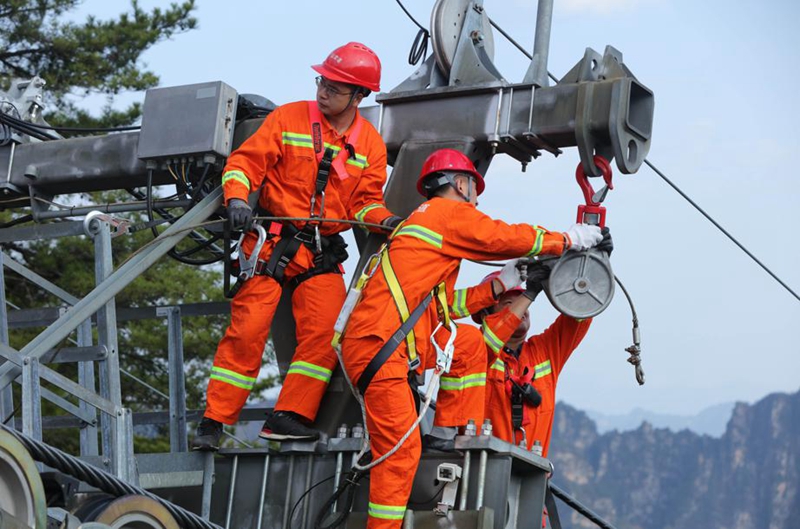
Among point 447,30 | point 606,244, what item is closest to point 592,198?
point 606,244

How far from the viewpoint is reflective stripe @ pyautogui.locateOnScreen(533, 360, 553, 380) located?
8578 mm

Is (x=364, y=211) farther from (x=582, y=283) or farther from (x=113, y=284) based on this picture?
(x=113, y=284)

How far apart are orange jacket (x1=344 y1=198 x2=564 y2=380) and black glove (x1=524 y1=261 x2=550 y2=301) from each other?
1.27ft

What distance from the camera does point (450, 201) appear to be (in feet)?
24.1

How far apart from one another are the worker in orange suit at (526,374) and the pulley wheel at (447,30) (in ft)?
4.41

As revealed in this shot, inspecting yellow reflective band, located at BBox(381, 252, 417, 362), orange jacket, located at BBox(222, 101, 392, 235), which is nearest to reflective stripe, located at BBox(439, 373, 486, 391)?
yellow reflective band, located at BBox(381, 252, 417, 362)

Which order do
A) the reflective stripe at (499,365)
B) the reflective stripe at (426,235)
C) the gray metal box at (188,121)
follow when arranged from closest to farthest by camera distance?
1. the reflective stripe at (426,235)
2. the reflective stripe at (499,365)
3. the gray metal box at (188,121)

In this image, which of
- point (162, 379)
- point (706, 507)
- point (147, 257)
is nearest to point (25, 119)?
point (147, 257)

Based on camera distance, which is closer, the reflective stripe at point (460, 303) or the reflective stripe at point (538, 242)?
the reflective stripe at point (538, 242)

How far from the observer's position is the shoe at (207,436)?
7.62m

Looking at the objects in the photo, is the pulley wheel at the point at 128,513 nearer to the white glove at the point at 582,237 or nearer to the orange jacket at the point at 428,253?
the orange jacket at the point at 428,253

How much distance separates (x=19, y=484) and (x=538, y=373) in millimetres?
3656

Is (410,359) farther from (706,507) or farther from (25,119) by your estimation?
(706,507)

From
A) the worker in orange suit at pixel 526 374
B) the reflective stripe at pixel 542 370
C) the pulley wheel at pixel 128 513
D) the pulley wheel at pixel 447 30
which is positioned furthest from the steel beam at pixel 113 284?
the reflective stripe at pixel 542 370
